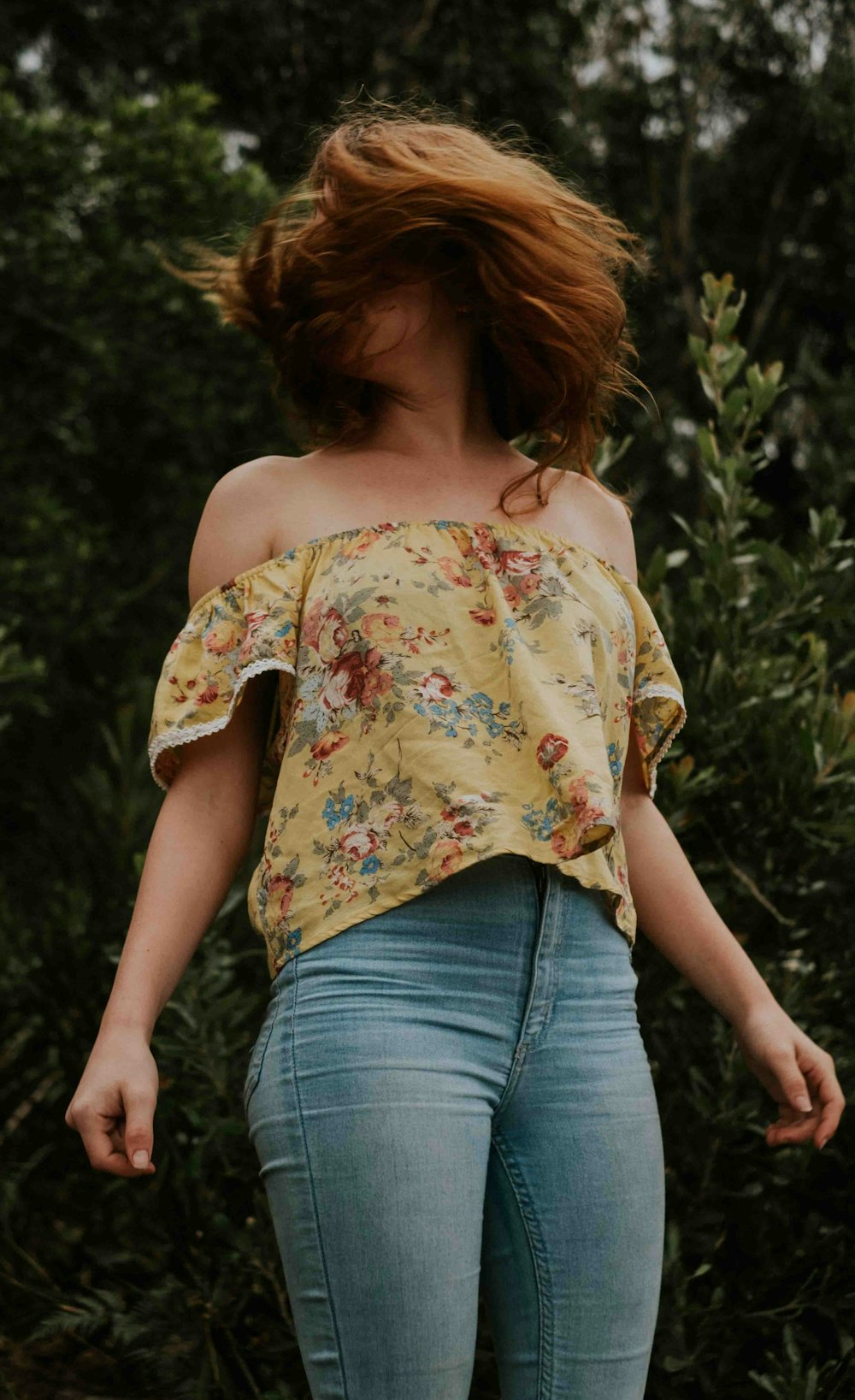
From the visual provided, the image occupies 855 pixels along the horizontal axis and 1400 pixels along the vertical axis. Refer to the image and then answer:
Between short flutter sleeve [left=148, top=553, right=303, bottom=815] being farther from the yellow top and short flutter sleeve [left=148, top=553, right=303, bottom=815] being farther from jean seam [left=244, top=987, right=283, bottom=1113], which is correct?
jean seam [left=244, top=987, right=283, bottom=1113]

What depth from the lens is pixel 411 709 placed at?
1.38 metres

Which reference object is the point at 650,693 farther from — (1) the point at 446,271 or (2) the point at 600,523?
(1) the point at 446,271

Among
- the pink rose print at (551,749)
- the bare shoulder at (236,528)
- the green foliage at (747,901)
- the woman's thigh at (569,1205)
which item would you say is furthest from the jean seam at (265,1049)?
the green foliage at (747,901)

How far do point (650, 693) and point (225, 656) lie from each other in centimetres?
52

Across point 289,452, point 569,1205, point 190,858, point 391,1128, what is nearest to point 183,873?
point 190,858

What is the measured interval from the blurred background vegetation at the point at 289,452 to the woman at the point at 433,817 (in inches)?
13.7

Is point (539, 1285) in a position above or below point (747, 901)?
above

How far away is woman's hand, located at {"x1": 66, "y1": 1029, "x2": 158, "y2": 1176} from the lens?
125 centimetres

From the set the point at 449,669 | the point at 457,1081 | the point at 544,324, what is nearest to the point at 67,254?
the point at 544,324

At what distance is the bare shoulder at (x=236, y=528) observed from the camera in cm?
153

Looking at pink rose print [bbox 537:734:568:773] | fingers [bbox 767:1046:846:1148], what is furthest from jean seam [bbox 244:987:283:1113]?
fingers [bbox 767:1046:846:1148]

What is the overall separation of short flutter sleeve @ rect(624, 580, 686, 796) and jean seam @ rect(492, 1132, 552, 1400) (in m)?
0.53

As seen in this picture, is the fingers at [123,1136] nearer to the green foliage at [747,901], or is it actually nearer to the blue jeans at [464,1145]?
the blue jeans at [464,1145]

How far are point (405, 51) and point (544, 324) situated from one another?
4479 millimetres
